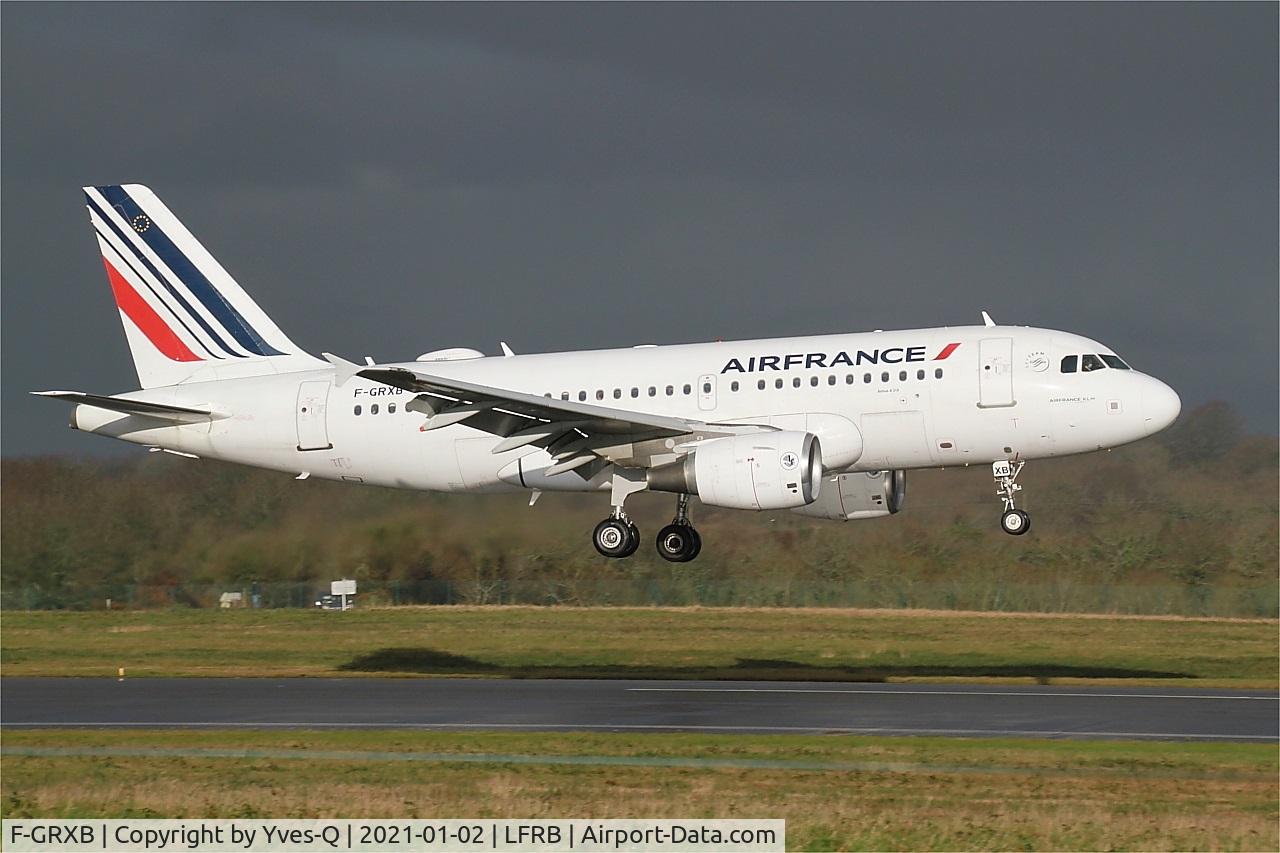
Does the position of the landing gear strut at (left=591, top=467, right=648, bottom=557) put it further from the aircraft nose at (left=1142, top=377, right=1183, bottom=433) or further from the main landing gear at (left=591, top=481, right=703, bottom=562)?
the aircraft nose at (left=1142, top=377, right=1183, bottom=433)

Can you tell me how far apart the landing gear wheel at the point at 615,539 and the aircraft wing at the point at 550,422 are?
151cm


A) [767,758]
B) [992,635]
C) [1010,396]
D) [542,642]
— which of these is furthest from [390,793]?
[992,635]

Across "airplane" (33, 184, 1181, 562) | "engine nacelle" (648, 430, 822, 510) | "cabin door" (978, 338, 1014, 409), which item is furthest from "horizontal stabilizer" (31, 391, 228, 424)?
"cabin door" (978, 338, 1014, 409)

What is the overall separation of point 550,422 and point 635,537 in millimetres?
3594

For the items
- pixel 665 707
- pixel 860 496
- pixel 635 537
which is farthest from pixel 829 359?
pixel 665 707

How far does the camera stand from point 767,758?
36.0 meters

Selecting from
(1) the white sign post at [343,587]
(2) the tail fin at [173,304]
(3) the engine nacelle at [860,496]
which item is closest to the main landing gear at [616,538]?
(3) the engine nacelle at [860,496]

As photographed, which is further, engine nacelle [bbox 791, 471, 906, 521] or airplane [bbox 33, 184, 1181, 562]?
engine nacelle [bbox 791, 471, 906, 521]

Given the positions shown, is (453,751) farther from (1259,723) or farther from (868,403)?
(1259,723)

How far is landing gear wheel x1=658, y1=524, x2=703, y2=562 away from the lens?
131ft

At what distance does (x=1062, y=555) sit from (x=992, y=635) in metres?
10.4

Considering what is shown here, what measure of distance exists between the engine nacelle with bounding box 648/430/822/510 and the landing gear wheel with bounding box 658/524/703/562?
3622mm

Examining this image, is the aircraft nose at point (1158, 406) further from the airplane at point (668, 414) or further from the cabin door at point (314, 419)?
the cabin door at point (314, 419)

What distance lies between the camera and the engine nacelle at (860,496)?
40.1m
